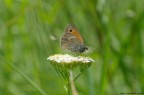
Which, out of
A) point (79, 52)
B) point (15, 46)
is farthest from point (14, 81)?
point (79, 52)

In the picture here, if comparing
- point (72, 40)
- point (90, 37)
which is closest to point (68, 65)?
point (72, 40)

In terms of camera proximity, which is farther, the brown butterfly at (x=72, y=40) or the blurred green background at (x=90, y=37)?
the blurred green background at (x=90, y=37)

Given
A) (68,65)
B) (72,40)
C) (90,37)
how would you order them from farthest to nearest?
(90,37) < (72,40) < (68,65)

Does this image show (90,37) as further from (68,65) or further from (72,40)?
(68,65)

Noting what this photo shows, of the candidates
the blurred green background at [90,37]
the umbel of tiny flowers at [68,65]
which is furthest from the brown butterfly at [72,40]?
the blurred green background at [90,37]

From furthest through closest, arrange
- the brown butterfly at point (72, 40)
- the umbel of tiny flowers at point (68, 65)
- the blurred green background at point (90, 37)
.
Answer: the blurred green background at point (90, 37) < the brown butterfly at point (72, 40) < the umbel of tiny flowers at point (68, 65)

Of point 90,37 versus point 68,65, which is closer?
point 68,65

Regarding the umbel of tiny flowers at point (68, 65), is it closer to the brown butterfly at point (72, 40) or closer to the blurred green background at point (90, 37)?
the brown butterfly at point (72, 40)

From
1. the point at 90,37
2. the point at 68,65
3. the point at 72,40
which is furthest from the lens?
the point at 90,37
